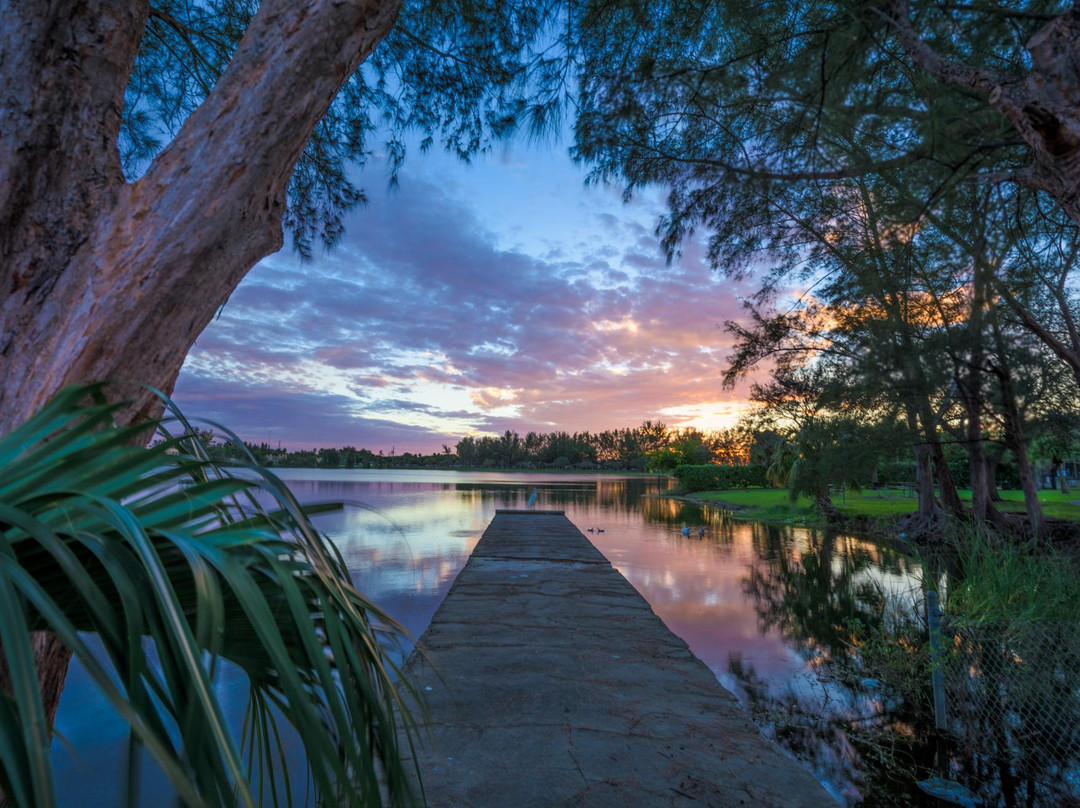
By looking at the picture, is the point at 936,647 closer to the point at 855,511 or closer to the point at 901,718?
the point at 901,718

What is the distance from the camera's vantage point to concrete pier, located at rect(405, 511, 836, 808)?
1.85 m

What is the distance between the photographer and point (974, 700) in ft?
11.0

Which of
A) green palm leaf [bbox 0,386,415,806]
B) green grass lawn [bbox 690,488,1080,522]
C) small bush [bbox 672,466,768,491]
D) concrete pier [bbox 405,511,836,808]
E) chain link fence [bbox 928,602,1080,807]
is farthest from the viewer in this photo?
small bush [bbox 672,466,768,491]

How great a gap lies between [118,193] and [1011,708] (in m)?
4.85

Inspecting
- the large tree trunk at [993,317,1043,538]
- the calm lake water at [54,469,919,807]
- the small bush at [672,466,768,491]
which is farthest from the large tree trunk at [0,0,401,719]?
the small bush at [672,466,768,491]

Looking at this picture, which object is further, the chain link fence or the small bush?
the small bush

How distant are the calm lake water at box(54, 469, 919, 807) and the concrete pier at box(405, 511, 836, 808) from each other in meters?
0.87

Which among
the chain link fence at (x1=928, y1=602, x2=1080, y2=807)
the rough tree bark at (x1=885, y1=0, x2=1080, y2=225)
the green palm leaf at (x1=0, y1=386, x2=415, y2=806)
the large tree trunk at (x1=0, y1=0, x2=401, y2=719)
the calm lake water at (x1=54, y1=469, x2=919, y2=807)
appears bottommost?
the calm lake water at (x1=54, y1=469, x2=919, y2=807)

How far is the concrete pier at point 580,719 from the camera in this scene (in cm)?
185

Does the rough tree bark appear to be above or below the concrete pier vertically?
above

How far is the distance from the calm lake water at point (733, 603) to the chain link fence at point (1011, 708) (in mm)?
567

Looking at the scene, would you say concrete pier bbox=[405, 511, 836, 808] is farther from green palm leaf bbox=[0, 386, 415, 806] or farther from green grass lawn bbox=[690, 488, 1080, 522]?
green grass lawn bbox=[690, 488, 1080, 522]

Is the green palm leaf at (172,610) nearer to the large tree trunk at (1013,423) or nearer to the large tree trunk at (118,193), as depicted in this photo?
the large tree trunk at (118,193)

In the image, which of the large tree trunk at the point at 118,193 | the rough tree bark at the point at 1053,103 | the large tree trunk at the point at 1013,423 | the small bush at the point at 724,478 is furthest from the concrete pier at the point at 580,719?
the small bush at the point at 724,478
